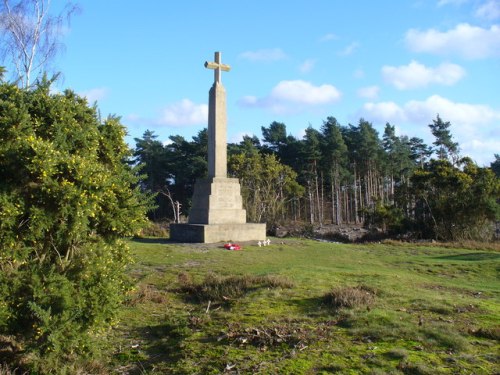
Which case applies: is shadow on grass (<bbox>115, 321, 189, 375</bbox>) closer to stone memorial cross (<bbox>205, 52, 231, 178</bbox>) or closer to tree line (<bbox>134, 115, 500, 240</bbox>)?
stone memorial cross (<bbox>205, 52, 231, 178</bbox>)

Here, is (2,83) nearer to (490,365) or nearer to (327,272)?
(490,365)

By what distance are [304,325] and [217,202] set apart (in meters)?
12.4

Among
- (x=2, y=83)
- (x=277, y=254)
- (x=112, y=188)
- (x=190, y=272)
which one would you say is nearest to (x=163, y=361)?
(x=112, y=188)

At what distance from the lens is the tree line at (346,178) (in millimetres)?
25391

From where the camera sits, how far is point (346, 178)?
55.9 meters

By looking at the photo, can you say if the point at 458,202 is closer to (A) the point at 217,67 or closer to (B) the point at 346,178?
(A) the point at 217,67

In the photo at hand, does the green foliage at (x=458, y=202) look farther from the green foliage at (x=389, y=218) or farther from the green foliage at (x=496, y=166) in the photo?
the green foliage at (x=496, y=166)

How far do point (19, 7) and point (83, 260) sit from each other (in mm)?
17031

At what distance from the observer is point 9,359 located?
551 cm

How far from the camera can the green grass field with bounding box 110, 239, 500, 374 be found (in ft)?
16.5

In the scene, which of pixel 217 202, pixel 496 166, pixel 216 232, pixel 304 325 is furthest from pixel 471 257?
pixel 496 166

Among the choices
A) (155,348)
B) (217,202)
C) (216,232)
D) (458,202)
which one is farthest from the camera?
(458,202)

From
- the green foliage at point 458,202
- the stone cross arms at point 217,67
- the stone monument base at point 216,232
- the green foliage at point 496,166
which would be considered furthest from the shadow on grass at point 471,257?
the green foliage at point 496,166

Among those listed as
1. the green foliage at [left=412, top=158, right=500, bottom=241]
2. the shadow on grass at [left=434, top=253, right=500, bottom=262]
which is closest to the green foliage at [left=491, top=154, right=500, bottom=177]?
the green foliage at [left=412, top=158, right=500, bottom=241]
